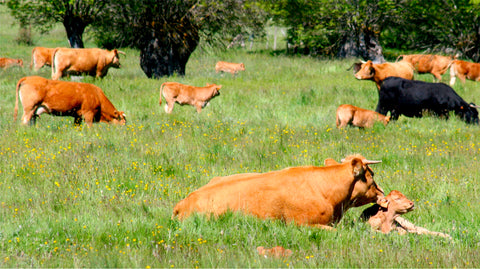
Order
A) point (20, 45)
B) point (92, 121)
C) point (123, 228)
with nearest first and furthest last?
point (123, 228) < point (92, 121) < point (20, 45)

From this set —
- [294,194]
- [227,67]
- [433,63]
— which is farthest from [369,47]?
[294,194]

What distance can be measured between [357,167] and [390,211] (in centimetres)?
71

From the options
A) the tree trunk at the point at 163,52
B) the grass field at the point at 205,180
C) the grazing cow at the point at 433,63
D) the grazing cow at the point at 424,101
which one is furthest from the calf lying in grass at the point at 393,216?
the grazing cow at the point at 433,63

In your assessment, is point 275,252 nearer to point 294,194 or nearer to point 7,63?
point 294,194

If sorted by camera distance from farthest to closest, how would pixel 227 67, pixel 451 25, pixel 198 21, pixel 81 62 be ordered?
pixel 227 67
pixel 451 25
pixel 198 21
pixel 81 62

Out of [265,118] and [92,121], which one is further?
[265,118]

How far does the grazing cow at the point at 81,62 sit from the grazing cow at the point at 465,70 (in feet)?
48.8

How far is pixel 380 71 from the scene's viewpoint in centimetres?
1716

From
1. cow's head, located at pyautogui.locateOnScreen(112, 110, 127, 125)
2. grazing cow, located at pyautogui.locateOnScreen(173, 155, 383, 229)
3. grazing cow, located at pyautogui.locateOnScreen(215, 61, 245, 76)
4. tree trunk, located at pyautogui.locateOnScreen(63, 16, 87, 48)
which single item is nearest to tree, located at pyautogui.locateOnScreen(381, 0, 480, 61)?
grazing cow, located at pyautogui.locateOnScreen(215, 61, 245, 76)

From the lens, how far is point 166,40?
75.4 ft

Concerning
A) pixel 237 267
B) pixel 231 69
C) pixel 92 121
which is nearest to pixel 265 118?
pixel 92 121

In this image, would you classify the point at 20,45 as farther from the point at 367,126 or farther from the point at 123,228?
the point at 123,228

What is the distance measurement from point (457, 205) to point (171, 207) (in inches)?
147

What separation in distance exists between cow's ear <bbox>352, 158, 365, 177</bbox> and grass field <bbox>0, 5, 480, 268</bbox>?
1.85 ft
